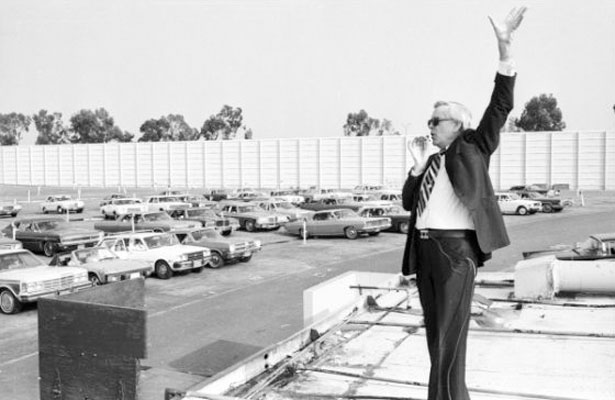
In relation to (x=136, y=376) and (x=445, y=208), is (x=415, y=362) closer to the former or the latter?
(x=445, y=208)

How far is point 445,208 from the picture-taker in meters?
3.34

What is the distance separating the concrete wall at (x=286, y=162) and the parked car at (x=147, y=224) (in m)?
24.5

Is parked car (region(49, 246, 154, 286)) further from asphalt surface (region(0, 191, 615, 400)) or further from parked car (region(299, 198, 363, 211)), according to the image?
parked car (region(299, 198, 363, 211))

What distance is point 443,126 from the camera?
3.41 meters

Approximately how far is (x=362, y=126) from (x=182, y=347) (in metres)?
123

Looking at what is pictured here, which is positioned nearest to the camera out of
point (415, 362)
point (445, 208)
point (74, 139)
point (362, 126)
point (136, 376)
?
point (136, 376)

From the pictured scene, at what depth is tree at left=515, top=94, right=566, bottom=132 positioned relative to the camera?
110 meters

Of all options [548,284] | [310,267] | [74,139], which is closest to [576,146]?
[310,267]

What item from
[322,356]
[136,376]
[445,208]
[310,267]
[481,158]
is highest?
[481,158]

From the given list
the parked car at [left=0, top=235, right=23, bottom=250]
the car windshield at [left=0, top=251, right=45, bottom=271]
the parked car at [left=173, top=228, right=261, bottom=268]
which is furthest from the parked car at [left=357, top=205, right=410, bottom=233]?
the car windshield at [left=0, top=251, right=45, bottom=271]

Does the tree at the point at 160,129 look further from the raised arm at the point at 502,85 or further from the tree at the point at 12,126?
the raised arm at the point at 502,85

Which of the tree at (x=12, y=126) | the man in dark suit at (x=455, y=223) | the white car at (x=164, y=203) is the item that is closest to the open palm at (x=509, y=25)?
the man in dark suit at (x=455, y=223)

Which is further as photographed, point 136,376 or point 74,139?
point 74,139

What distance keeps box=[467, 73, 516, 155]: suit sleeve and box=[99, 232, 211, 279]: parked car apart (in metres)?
16.2
